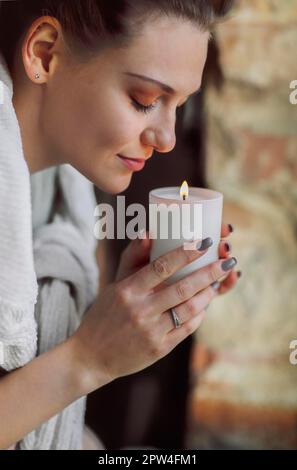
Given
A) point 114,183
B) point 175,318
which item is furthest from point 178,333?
point 114,183

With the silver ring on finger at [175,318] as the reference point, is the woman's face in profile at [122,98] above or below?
above

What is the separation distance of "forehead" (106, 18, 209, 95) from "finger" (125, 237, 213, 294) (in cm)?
11

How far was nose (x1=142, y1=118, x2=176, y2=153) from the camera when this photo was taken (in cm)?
40

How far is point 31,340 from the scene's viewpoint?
1.33 feet

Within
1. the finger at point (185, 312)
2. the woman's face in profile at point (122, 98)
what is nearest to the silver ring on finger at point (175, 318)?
the finger at point (185, 312)

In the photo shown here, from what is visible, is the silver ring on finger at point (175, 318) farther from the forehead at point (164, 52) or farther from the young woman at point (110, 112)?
the forehead at point (164, 52)

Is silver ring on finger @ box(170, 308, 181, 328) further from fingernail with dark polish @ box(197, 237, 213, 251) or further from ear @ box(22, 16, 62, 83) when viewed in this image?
ear @ box(22, 16, 62, 83)

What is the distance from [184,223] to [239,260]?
6.9 inches

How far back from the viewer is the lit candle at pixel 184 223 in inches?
14.9

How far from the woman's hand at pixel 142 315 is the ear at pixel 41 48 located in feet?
0.49

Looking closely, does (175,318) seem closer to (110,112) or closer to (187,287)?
(187,287)

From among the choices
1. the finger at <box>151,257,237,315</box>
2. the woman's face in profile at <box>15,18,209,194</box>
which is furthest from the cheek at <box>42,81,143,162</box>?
the finger at <box>151,257,237,315</box>

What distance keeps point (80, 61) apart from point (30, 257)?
13 centimetres

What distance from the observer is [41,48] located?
15.5 inches
